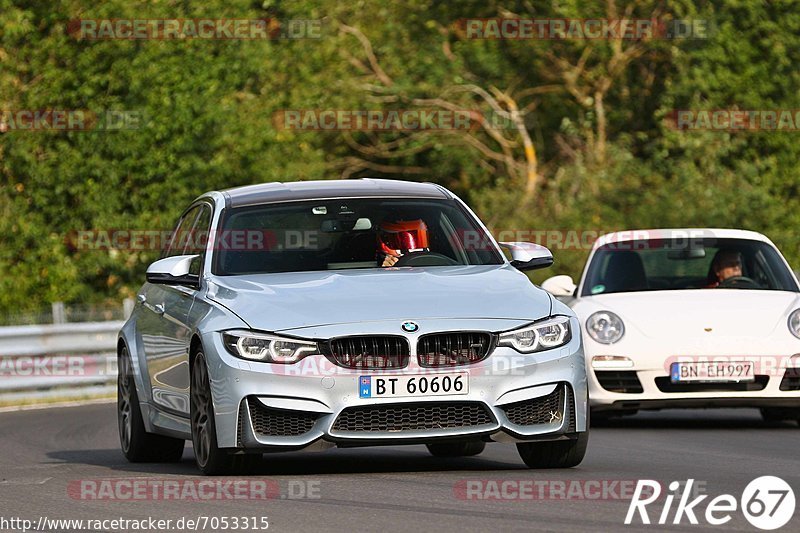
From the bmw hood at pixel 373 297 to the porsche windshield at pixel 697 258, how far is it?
185 inches

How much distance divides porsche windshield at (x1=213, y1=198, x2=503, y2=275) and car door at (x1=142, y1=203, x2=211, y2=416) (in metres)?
0.31

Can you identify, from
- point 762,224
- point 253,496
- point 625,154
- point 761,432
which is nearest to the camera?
point 253,496

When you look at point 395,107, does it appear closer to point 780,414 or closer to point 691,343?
point 780,414

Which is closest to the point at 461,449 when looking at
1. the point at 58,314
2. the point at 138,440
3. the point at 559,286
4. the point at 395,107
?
the point at 138,440

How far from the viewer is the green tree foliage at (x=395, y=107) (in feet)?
109

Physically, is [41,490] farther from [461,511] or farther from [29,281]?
[29,281]

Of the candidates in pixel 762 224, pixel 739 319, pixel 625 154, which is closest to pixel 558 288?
pixel 739 319

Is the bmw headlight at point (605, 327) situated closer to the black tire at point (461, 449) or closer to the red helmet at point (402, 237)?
the black tire at point (461, 449)

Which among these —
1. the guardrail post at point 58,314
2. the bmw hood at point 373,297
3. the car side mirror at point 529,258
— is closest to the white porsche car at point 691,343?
the car side mirror at point 529,258

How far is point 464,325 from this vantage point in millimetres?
9297

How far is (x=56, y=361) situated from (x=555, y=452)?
1301 centimetres

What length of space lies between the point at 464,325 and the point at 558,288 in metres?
5.37

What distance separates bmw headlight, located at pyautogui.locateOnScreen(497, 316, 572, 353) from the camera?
9.37m

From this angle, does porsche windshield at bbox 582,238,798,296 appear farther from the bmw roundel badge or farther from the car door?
the bmw roundel badge
